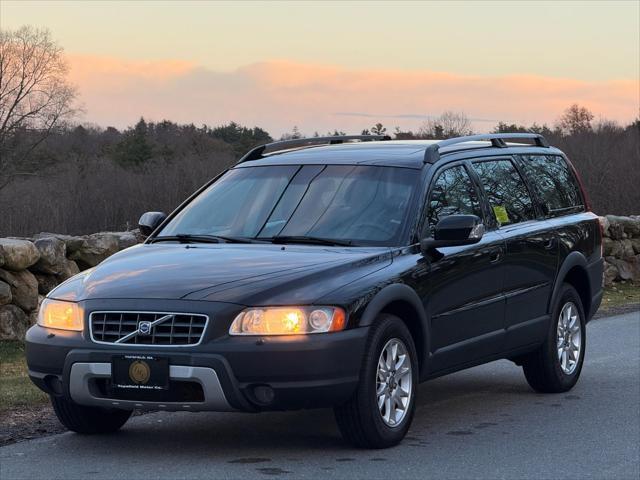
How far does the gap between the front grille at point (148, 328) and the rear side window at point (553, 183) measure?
12.4 ft

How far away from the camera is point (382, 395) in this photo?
23.0 ft

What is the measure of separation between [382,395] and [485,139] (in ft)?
9.17

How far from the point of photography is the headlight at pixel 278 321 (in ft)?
21.2

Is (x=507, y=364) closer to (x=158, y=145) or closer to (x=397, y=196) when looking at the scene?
(x=397, y=196)

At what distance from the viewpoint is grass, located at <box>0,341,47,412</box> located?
8.63 meters

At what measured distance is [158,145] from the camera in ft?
267

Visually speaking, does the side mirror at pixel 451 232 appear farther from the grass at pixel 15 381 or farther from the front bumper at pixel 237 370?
the grass at pixel 15 381

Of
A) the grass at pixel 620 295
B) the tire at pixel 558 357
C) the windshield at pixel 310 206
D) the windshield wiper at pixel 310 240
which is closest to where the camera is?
the windshield wiper at pixel 310 240

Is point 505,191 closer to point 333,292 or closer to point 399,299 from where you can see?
point 399,299

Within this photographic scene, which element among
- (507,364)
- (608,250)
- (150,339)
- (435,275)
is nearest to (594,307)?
(507,364)

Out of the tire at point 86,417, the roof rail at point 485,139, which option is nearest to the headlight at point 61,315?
the tire at point 86,417

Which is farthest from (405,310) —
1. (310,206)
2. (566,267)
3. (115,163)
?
(115,163)

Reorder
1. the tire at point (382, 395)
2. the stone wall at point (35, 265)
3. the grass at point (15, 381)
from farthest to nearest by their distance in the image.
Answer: the stone wall at point (35, 265) → the grass at point (15, 381) → the tire at point (382, 395)

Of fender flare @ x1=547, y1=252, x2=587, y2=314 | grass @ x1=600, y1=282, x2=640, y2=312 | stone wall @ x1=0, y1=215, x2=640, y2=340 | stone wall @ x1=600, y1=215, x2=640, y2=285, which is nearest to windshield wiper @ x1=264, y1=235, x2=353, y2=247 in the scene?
fender flare @ x1=547, y1=252, x2=587, y2=314
